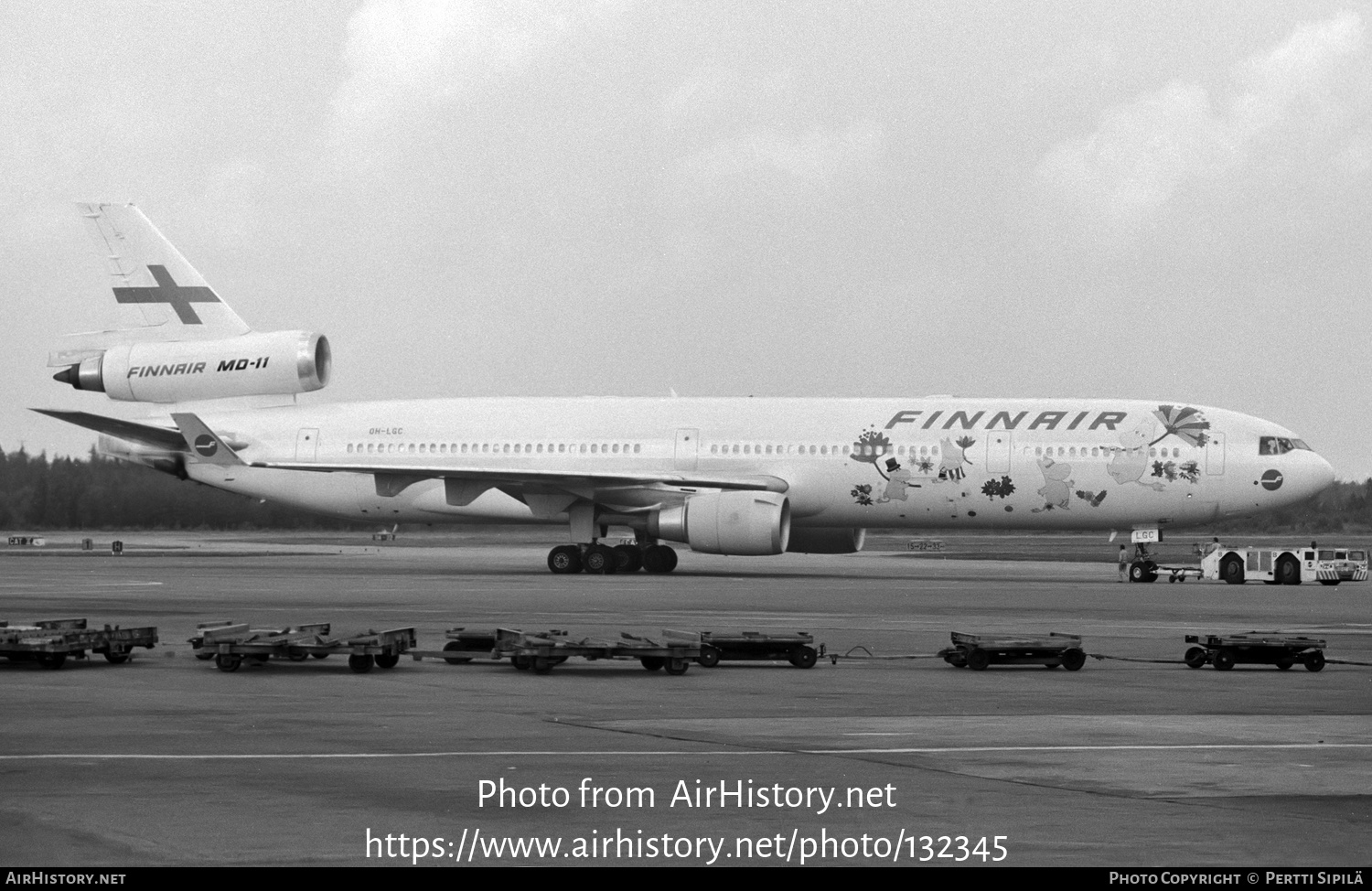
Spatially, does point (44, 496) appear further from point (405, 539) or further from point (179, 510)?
point (405, 539)

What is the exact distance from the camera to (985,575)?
3941 centimetres

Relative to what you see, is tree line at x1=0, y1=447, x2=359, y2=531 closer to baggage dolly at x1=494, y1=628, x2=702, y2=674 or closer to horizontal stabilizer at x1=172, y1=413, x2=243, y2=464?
horizontal stabilizer at x1=172, y1=413, x2=243, y2=464

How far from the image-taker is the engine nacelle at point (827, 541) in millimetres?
43156

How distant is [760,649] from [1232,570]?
80.9ft

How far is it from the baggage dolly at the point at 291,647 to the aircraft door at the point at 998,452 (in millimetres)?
23330

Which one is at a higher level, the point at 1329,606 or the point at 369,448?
the point at 369,448

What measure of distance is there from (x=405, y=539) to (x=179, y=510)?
1025 centimetres

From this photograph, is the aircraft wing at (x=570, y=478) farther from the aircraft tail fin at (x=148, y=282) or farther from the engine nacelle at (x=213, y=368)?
the aircraft tail fin at (x=148, y=282)

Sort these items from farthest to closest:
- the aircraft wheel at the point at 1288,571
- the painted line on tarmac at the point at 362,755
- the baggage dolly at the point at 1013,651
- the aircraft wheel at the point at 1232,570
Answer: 1. the aircraft wheel at the point at 1232,570
2. the aircraft wheel at the point at 1288,571
3. the baggage dolly at the point at 1013,651
4. the painted line on tarmac at the point at 362,755

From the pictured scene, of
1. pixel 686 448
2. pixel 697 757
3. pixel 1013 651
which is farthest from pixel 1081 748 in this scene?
pixel 686 448

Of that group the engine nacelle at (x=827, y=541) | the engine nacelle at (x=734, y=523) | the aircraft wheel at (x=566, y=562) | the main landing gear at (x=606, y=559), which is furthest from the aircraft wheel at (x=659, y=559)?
the engine nacelle at (x=827, y=541)

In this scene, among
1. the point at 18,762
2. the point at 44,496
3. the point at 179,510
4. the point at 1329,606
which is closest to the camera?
the point at 18,762

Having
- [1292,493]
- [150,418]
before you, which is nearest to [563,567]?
[150,418]

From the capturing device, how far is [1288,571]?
38188 millimetres
